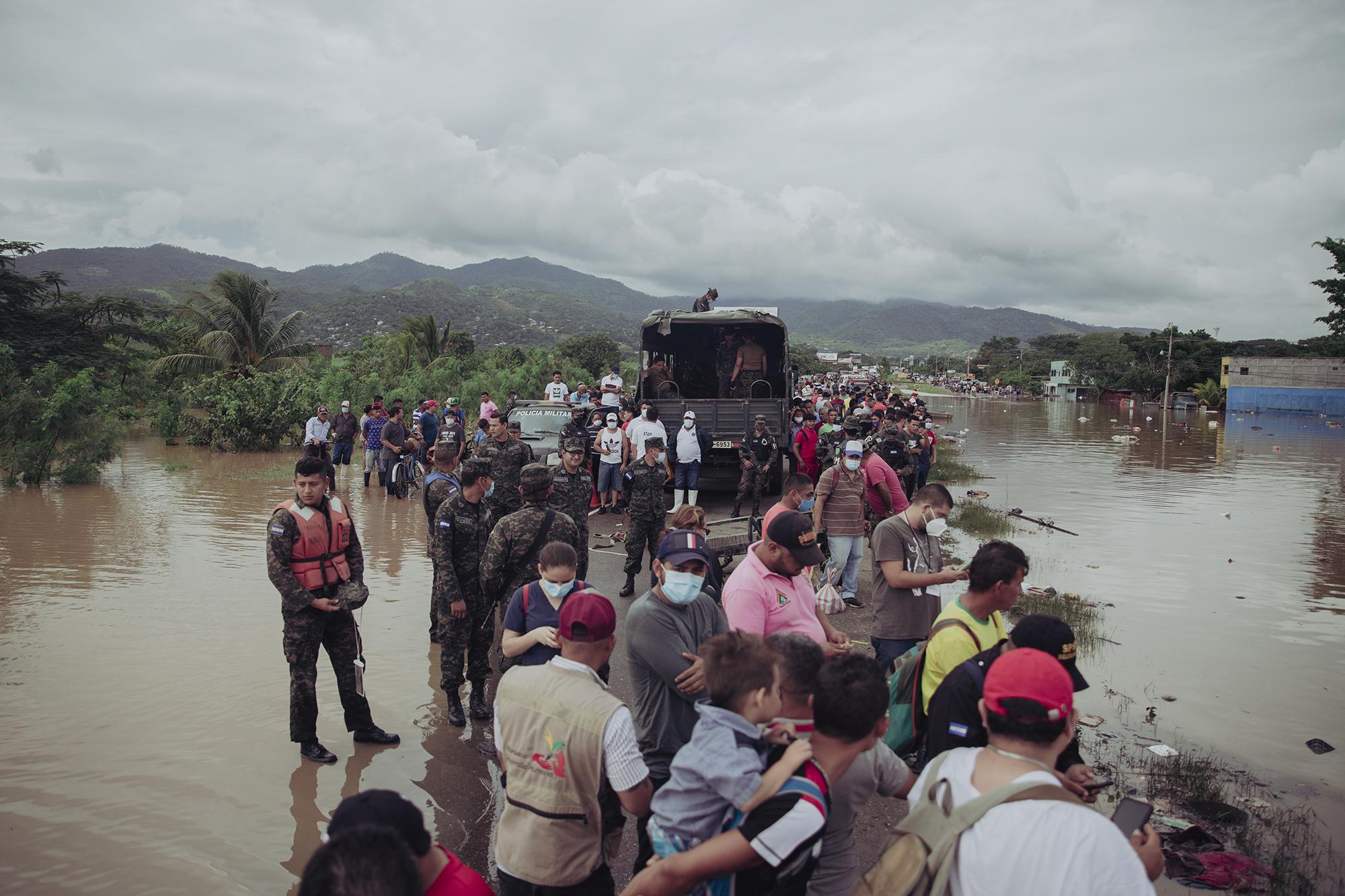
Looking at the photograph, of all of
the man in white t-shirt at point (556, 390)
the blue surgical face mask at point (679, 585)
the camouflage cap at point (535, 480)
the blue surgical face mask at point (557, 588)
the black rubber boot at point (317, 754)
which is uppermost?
the man in white t-shirt at point (556, 390)

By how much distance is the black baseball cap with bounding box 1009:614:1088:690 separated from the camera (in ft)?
9.14

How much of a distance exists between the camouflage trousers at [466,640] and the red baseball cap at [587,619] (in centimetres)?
262

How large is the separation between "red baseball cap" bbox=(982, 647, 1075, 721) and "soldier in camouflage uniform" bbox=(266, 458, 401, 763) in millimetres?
3766

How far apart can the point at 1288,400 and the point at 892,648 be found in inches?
2663

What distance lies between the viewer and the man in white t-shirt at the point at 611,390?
50.6 ft

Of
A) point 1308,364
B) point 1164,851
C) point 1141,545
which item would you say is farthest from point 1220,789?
point 1308,364

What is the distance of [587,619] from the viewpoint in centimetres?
263

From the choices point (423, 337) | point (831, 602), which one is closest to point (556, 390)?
point (831, 602)

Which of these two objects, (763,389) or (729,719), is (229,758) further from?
(763,389)

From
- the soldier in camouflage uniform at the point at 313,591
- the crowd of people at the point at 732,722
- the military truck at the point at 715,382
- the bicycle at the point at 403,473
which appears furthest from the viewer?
the bicycle at the point at 403,473

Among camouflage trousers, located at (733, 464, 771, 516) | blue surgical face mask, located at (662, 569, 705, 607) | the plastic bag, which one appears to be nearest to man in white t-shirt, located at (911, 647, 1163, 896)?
blue surgical face mask, located at (662, 569, 705, 607)

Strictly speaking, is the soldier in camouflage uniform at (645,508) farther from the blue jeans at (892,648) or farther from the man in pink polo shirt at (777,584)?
the man in pink polo shirt at (777,584)

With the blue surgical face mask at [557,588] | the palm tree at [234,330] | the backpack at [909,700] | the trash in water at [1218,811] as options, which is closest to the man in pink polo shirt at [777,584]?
the backpack at [909,700]

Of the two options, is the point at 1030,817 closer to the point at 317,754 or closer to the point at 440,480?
the point at 317,754
